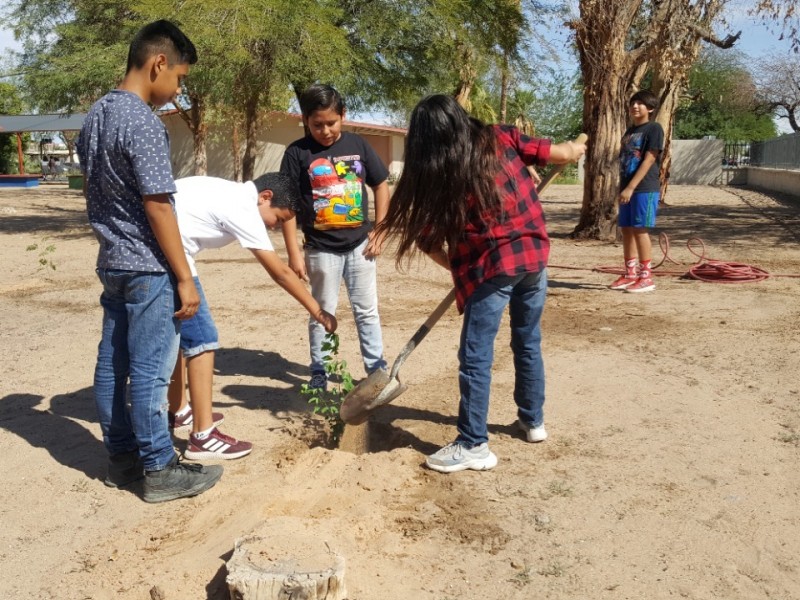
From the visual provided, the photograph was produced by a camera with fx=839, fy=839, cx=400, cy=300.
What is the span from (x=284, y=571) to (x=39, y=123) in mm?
45129

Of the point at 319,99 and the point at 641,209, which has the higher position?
the point at 319,99

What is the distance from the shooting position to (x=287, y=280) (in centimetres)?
400

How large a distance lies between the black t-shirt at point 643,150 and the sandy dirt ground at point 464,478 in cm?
129

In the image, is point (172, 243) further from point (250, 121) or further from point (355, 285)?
point (250, 121)

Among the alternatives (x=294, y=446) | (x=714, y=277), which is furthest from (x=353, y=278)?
(x=714, y=277)

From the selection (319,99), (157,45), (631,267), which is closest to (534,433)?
(319,99)

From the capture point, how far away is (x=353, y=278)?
498cm

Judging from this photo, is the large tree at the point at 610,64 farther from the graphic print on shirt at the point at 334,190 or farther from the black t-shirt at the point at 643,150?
the graphic print on shirt at the point at 334,190

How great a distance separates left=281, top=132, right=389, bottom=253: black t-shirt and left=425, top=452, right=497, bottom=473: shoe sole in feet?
4.90

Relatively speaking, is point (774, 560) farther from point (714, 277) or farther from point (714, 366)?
point (714, 277)

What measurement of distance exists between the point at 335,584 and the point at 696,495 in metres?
1.76

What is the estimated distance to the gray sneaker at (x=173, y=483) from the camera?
3811mm

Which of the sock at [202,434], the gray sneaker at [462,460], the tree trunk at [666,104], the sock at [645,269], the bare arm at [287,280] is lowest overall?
the gray sneaker at [462,460]

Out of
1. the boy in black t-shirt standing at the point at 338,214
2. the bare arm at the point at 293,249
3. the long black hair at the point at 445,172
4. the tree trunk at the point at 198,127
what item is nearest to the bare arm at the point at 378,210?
the boy in black t-shirt standing at the point at 338,214
